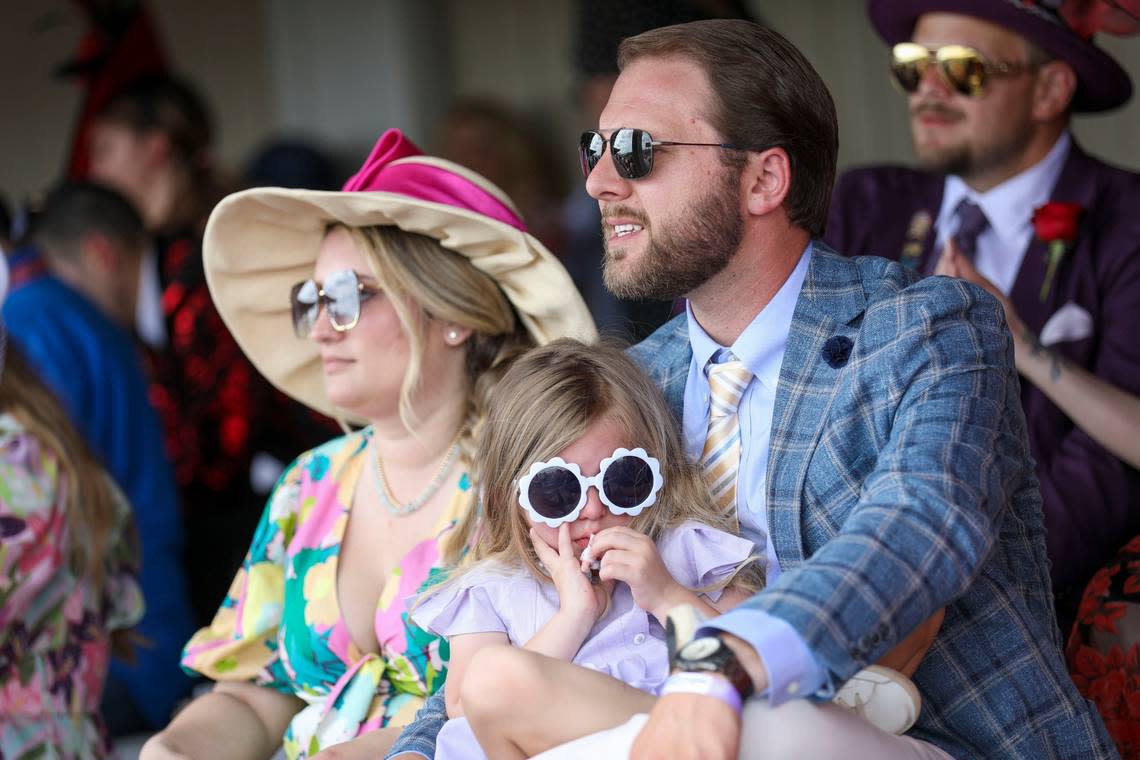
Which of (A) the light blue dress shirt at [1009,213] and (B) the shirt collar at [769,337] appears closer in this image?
(B) the shirt collar at [769,337]

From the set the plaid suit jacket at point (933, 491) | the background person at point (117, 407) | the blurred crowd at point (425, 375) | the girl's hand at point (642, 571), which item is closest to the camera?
the plaid suit jacket at point (933, 491)

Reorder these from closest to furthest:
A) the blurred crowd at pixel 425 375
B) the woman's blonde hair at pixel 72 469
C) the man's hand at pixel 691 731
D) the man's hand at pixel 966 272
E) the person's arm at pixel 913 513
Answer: the man's hand at pixel 691 731 → the person's arm at pixel 913 513 → the blurred crowd at pixel 425 375 → the man's hand at pixel 966 272 → the woman's blonde hair at pixel 72 469

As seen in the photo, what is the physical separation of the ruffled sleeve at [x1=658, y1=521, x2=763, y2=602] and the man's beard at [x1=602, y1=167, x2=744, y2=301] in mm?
439

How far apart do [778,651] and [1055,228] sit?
1.86 m

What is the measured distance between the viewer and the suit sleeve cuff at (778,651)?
2010mm

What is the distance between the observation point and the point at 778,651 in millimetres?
2014

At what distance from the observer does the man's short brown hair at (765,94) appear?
2.69 meters

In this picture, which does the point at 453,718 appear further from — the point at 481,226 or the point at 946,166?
the point at 946,166

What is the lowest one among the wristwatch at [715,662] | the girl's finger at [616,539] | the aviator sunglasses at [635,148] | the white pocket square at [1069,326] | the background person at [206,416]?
the background person at [206,416]

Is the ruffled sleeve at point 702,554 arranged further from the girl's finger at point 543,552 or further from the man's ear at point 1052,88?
the man's ear at point 1052,88

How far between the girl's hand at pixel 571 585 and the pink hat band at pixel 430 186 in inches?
32.3

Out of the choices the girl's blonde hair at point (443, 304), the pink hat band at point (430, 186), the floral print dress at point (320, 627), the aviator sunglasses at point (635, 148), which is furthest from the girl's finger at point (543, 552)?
the pink hat band at point (430, 186)

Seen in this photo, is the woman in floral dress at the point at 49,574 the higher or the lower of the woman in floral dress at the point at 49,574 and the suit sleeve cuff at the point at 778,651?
the lower

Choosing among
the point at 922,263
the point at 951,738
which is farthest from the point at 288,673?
the point at 922,263
